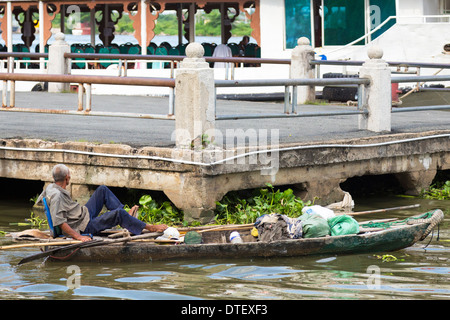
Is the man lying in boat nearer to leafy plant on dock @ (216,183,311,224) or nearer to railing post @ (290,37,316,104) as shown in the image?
leafy plant on dock @ (216,183,311,224)

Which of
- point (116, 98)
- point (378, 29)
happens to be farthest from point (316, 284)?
point (378, 29)

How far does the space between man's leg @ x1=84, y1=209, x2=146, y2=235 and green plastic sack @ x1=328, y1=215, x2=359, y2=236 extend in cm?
217

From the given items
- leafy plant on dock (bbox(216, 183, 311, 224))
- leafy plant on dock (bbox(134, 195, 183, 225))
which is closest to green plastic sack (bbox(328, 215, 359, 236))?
leafy plant on dock (bbox(216, 183, 311, 224))

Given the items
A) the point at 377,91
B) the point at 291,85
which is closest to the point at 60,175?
the point at 291,85

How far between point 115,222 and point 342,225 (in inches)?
102

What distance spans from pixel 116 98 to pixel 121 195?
31.2 ft

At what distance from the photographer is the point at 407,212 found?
477 inches

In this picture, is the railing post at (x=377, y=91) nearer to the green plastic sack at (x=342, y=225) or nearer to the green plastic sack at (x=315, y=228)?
the green plastic sack at (x=342, y=225)

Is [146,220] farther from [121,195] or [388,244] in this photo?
[388,244]

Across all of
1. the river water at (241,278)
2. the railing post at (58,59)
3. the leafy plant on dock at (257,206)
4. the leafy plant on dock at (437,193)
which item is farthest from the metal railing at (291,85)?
the railing post at (58,59)

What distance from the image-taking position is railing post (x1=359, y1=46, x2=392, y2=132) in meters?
12.7

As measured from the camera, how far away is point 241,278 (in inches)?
332

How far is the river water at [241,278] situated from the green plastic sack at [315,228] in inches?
10.2

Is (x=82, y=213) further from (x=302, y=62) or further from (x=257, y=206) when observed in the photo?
(x=302, y=62)
